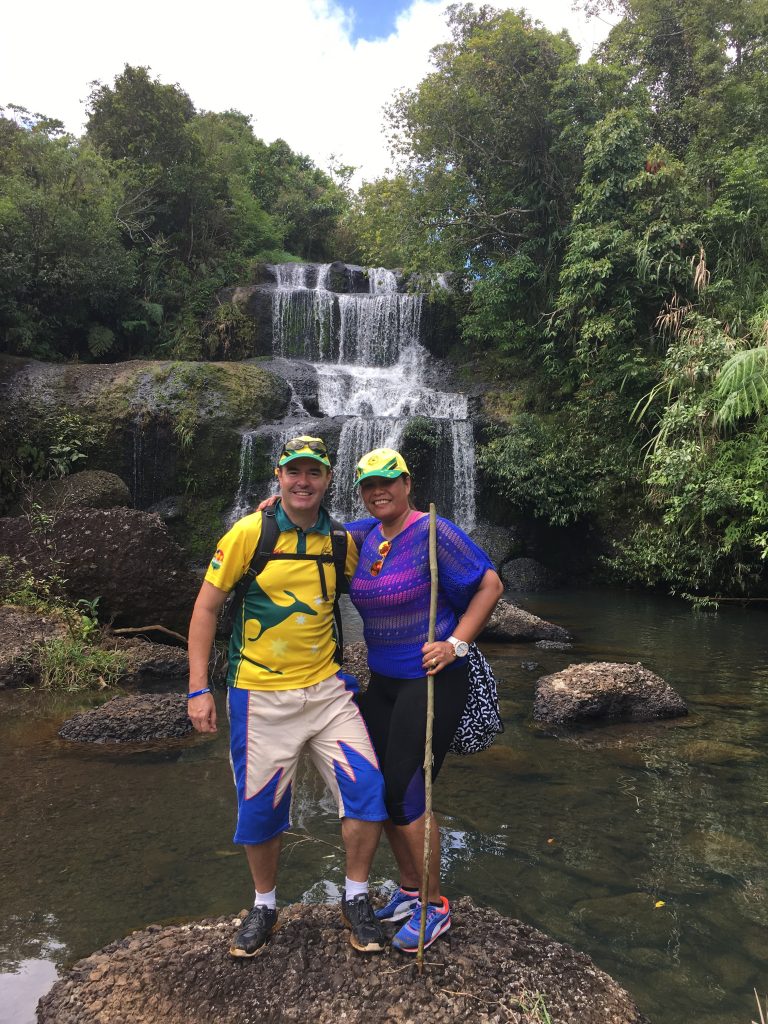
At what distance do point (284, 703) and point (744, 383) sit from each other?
28.9 feet

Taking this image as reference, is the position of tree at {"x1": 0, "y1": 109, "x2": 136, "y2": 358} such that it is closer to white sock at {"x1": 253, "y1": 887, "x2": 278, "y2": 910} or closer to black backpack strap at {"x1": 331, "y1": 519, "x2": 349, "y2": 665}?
black backpack strap at {"x1": 331, "y1": 519, "x2": 349, "y2": 665}

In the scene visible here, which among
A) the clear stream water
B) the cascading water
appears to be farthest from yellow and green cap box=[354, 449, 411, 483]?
the cascading water

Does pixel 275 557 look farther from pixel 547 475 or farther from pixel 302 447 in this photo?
pixel 547 475

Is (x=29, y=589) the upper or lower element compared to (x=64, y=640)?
upper

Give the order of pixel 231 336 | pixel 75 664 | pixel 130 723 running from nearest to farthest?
pixel 130 723, pixel 75 664, pixel 231 336

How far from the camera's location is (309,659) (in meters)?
2.43

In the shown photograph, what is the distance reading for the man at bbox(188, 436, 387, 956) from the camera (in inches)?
91.1

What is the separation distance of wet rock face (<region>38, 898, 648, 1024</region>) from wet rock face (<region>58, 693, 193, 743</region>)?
104 inches

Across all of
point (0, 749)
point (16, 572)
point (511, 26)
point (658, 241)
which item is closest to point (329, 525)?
point (0, 749)

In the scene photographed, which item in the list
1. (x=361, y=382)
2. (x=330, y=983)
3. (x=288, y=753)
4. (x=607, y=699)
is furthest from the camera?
(x=361, y=382)

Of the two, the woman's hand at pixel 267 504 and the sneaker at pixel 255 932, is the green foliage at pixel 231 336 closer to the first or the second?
the woman's hand at pixel 267 504

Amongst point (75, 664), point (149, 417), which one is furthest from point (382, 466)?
point (149, 417)

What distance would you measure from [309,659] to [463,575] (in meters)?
0.63

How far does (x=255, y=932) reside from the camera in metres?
2.32
